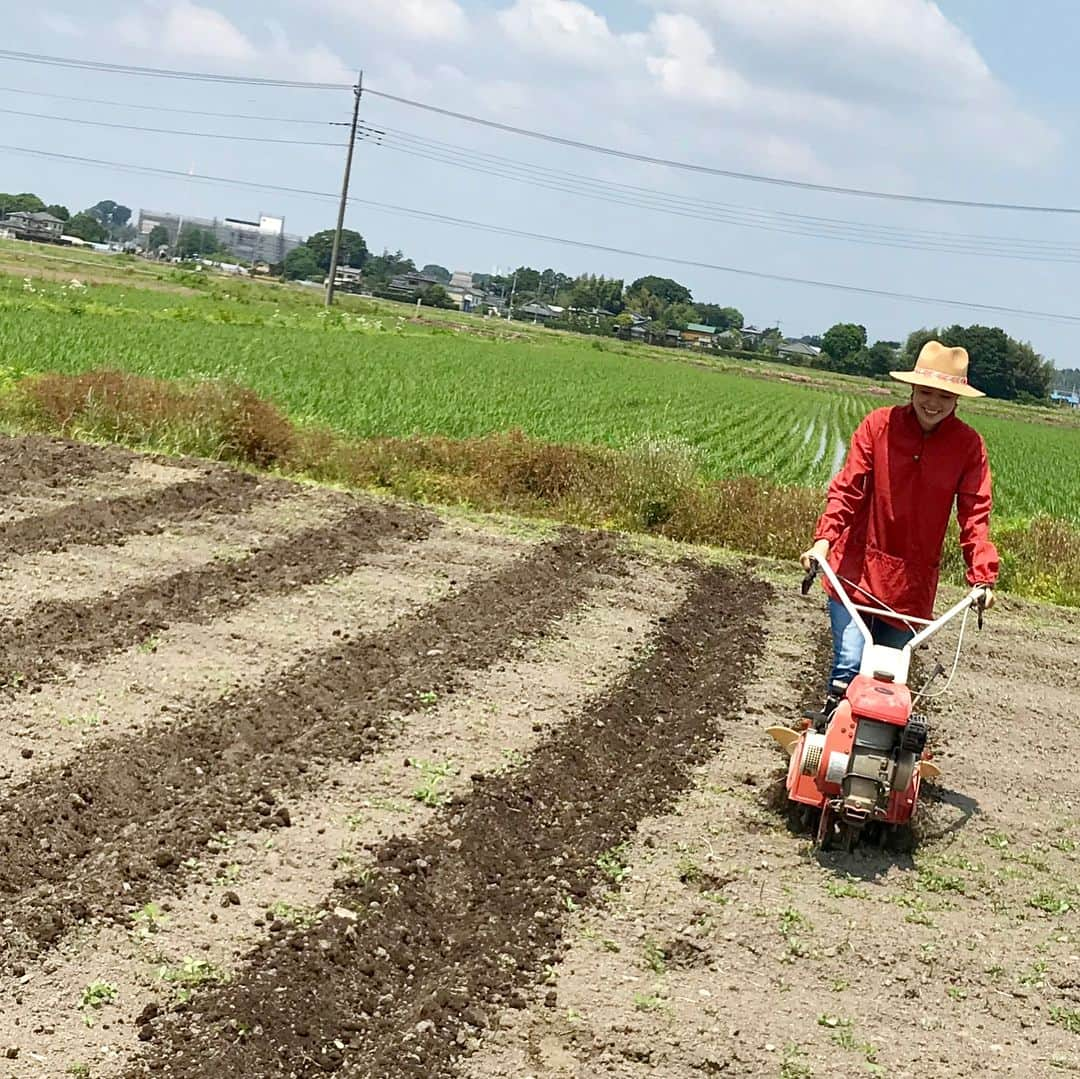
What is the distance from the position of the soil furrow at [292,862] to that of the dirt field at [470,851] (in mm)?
16

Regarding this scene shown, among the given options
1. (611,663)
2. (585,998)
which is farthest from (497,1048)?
(611,663)

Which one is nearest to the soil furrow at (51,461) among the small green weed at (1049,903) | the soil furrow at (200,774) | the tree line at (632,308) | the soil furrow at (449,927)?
the soil furrow at (200,774)

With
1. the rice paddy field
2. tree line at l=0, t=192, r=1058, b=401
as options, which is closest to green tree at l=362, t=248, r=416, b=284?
tree line at l=0, t=192, r=1058, b=401

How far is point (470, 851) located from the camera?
5.43 metres

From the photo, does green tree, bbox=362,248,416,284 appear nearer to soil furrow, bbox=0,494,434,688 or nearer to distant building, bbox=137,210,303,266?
distant building, bbox=137,210,303,266

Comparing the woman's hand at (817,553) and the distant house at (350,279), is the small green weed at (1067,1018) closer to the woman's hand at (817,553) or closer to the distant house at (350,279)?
the woman's hand at (817,553)

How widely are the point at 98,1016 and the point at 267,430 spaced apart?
412 inches

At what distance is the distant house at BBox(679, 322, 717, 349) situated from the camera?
10243 centimetres

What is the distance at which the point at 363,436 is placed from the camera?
53.2ft

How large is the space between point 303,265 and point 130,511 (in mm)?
126693

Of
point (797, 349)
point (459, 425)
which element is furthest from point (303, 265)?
point (459, 425)

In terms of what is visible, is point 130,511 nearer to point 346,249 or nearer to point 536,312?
point 536,312

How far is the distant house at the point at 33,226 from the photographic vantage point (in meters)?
104

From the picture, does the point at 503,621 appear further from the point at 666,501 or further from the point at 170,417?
the point at 170,417
